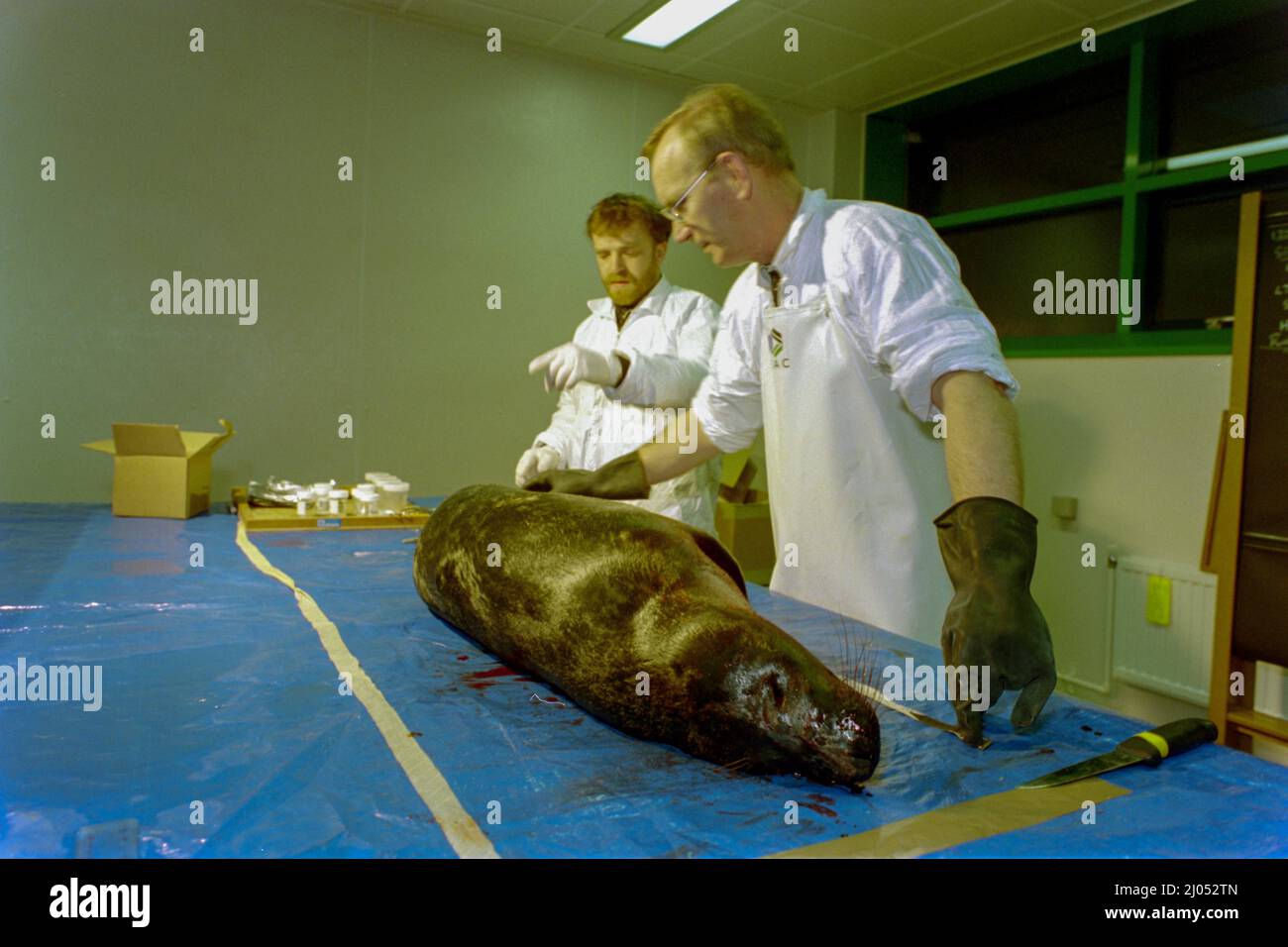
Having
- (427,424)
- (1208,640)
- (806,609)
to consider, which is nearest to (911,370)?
(806,609)

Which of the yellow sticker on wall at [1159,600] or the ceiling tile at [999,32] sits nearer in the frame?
the yellow sticker on wall at [1159,600]

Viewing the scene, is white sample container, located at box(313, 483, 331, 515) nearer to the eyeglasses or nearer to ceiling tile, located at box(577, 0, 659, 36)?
the eyeglasses

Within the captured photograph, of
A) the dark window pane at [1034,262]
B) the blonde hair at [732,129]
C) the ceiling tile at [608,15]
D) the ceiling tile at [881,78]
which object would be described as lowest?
the blonde hair at [732,129]

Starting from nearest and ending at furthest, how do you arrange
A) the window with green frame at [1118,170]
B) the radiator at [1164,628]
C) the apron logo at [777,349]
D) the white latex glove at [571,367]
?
1. the apron logo at [777,349]
2. the white latex glove at [571,367]
3. the radiator at [1164,628]
4. the window with green frame at [1118,170]

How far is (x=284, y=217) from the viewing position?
14.4 ft

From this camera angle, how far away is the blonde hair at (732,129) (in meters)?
2.09

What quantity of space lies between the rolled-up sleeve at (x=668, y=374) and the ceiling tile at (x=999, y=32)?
8.77 ft

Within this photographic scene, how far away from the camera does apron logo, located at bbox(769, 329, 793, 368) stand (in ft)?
7.47

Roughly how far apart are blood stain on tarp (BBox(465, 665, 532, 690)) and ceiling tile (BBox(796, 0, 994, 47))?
4014mm

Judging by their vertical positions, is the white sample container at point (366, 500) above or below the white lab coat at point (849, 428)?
below

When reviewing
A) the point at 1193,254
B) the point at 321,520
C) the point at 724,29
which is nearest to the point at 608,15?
the point at 724,29

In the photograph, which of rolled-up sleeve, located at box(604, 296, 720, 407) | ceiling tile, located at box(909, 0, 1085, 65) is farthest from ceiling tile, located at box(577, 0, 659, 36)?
rolled-up sleeve, located at box(604, 296, 720, 407)

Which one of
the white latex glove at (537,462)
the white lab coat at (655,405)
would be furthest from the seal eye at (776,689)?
the white latex glove at (537,462)

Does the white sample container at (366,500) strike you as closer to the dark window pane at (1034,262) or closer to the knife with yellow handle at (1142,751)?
the knife with yellow handle at (1142,751)
